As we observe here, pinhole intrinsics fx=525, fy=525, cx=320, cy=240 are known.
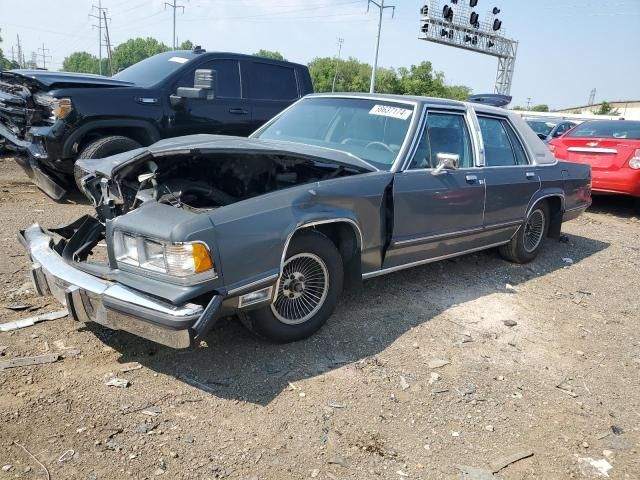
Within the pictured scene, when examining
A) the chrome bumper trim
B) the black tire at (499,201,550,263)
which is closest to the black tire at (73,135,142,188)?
the chrome bumper trim

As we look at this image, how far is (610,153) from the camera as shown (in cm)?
866

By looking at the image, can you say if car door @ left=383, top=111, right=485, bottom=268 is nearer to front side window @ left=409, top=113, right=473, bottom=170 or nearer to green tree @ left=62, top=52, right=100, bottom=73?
front side window @ left=409, top=113, right=473, bottom=170

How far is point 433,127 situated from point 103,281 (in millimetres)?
2898

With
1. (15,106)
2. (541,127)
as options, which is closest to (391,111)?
(15,106)

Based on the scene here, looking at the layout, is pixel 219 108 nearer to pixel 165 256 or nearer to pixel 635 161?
pixel 165 256

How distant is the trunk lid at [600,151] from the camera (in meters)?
8.52

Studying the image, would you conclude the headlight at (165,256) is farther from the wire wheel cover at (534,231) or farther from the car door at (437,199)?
the wire wheel cover at (534,231)

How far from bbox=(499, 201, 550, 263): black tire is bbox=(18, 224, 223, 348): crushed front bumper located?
12.7 ft

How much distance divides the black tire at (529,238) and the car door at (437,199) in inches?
34.2

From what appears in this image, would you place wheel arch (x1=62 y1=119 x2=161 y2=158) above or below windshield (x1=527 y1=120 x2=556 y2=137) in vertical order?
above

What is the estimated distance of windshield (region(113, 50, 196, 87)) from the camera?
683 centimetres

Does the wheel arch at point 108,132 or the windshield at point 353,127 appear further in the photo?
the wheel arch at point 108,132

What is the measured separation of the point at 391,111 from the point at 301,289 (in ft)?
5.94

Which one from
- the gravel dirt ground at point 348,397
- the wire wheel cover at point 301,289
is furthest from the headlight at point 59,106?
the wire wheel cover at point 301,289
